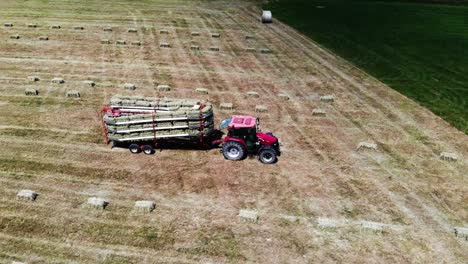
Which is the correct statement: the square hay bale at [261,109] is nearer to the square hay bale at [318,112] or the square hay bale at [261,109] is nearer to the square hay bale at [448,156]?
the square hay bale at [318,112]

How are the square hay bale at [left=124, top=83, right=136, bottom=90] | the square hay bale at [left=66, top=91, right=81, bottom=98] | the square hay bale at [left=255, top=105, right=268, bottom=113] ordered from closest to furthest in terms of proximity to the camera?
the square hay bale at [left=255, top=105, right=268, bottom=113], the square hay bale at [left=66, top=91, right=81, bottom=98], the square hay bale at [left=124, top=83, right=136, bottom=90]

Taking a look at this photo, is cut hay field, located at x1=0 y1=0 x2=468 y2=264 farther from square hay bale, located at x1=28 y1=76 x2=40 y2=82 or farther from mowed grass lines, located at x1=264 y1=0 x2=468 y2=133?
mowed grass lines, located at x1=264 y1=0 x2=468 y2=133

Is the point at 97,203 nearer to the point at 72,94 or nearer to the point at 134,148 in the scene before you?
the point at 134,148

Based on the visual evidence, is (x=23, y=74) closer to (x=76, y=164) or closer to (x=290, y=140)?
(x=76, y=164)

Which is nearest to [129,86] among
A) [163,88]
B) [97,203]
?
[163,88]

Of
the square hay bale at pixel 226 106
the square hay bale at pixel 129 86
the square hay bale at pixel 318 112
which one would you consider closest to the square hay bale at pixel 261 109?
the square hay bale at pixel 226 106

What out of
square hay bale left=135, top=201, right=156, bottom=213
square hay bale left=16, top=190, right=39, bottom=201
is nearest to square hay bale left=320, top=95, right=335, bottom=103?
square hay bale left=135, top=201, right=156, bottom=213
